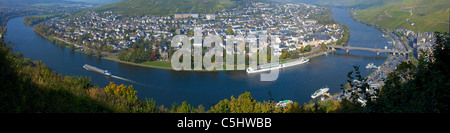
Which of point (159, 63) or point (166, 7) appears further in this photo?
point (166, 7)

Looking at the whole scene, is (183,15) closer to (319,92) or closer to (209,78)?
(209,78)

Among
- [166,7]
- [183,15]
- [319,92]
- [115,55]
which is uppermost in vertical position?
[166,7]

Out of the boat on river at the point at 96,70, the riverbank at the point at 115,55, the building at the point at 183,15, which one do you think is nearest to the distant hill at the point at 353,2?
the building at the point at 183,15

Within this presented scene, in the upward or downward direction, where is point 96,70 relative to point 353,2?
downward

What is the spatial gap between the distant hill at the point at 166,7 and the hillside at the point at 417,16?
36.9 feet

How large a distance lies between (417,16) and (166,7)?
17.0 meters

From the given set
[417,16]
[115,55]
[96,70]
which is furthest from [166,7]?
[417,16]

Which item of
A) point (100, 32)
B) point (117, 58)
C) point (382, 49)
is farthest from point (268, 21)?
point (117, 58)

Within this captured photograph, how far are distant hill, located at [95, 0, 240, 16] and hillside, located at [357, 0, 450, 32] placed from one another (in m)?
11.2

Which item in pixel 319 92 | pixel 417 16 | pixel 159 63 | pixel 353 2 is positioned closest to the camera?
pixel 319 92

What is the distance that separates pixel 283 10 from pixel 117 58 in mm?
16994

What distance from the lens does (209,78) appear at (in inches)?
300
